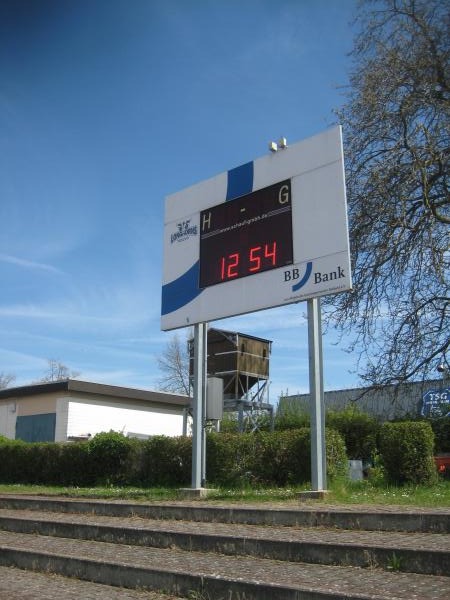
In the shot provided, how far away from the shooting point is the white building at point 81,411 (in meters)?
28.8

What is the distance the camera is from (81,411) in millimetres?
29141

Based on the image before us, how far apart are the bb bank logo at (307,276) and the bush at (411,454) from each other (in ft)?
10.7

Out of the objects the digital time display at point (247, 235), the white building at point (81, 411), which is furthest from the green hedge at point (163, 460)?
the white building at point (81, 411)

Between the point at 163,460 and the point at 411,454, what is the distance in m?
7.22

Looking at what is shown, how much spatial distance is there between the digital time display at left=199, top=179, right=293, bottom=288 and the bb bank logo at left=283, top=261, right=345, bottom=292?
24 cm

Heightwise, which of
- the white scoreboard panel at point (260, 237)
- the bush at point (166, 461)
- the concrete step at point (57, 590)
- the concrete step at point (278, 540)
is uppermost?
the white scoreboard panel at point (260, 237)

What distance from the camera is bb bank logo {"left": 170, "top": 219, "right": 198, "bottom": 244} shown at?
13562 millimetres

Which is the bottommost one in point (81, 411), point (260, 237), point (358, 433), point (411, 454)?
point (411, 454)

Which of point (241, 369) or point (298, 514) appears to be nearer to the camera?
point (298, 514)

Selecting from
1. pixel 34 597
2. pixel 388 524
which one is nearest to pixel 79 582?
pixel 34 597

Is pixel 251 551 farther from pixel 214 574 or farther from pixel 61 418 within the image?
pixel 61 418

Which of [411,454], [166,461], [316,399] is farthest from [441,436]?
[316,399]

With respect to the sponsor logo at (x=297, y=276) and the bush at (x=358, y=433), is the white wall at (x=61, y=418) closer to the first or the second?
the bush at (x=358, y=433)

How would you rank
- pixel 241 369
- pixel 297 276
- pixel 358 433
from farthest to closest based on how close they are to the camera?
1. pixel 241 369
2. pixel 358 433
3. pixel 297 276
